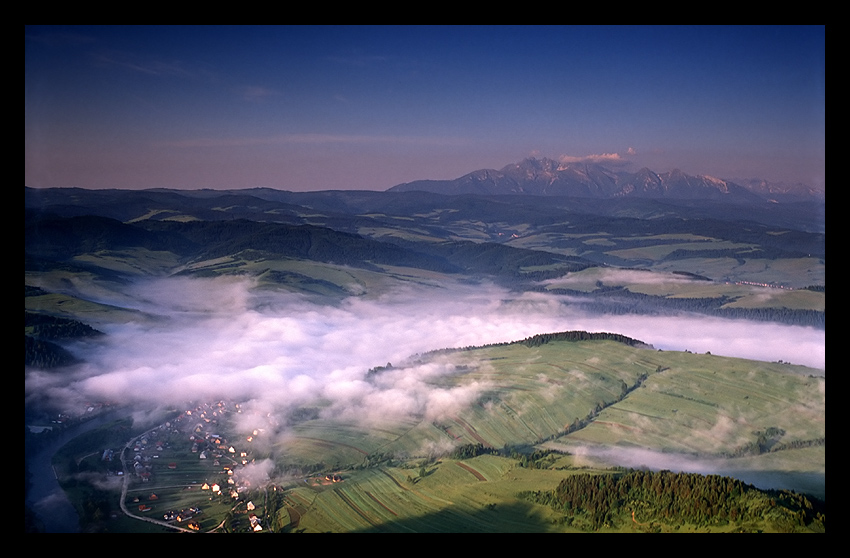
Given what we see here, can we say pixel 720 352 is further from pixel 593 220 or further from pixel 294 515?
pixel 593 220

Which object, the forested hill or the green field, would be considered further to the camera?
the green field

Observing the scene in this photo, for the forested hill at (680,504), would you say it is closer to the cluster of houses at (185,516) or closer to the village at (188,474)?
the village at (188,474)

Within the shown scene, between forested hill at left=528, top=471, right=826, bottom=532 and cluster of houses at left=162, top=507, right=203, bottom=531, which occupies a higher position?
forested hill at left=528, top=471, right=826, bottom=532

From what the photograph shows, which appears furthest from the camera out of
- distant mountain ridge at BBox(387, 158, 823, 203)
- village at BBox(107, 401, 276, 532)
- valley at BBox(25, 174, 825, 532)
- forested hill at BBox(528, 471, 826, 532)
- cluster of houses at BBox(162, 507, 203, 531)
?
distant mountain ridge at BBox(387, 158, 823, 203)

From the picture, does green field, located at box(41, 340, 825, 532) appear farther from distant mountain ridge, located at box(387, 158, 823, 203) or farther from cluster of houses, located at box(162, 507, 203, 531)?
distant mountain ridge, located at box(387, 158, 823, 203)

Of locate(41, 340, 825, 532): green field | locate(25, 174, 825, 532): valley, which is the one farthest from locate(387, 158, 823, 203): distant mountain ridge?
locate(41, 340, 825, 532): green field

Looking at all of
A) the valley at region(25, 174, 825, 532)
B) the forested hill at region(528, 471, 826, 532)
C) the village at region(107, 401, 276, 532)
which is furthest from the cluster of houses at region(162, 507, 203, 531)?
the forested hill at region(528, 471, 826, 532)

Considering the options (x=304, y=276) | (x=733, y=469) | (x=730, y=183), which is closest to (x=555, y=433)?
(x=733, y=469)

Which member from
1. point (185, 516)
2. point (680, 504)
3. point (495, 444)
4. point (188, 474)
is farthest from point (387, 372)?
point (680, 504)

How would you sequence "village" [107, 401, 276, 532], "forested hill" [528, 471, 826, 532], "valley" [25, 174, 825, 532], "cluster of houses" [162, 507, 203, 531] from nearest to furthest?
"forested hill" [528, 471, 826, 532] → "cluster of houses" [162, 507, 203, 531] → "village" [107, 401, 276, 532] → "valley" [25, 174, 825, 532]

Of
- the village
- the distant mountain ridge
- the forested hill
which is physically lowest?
the village

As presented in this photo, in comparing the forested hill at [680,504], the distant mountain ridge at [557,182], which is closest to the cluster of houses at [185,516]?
the forested hill at [680,504]
